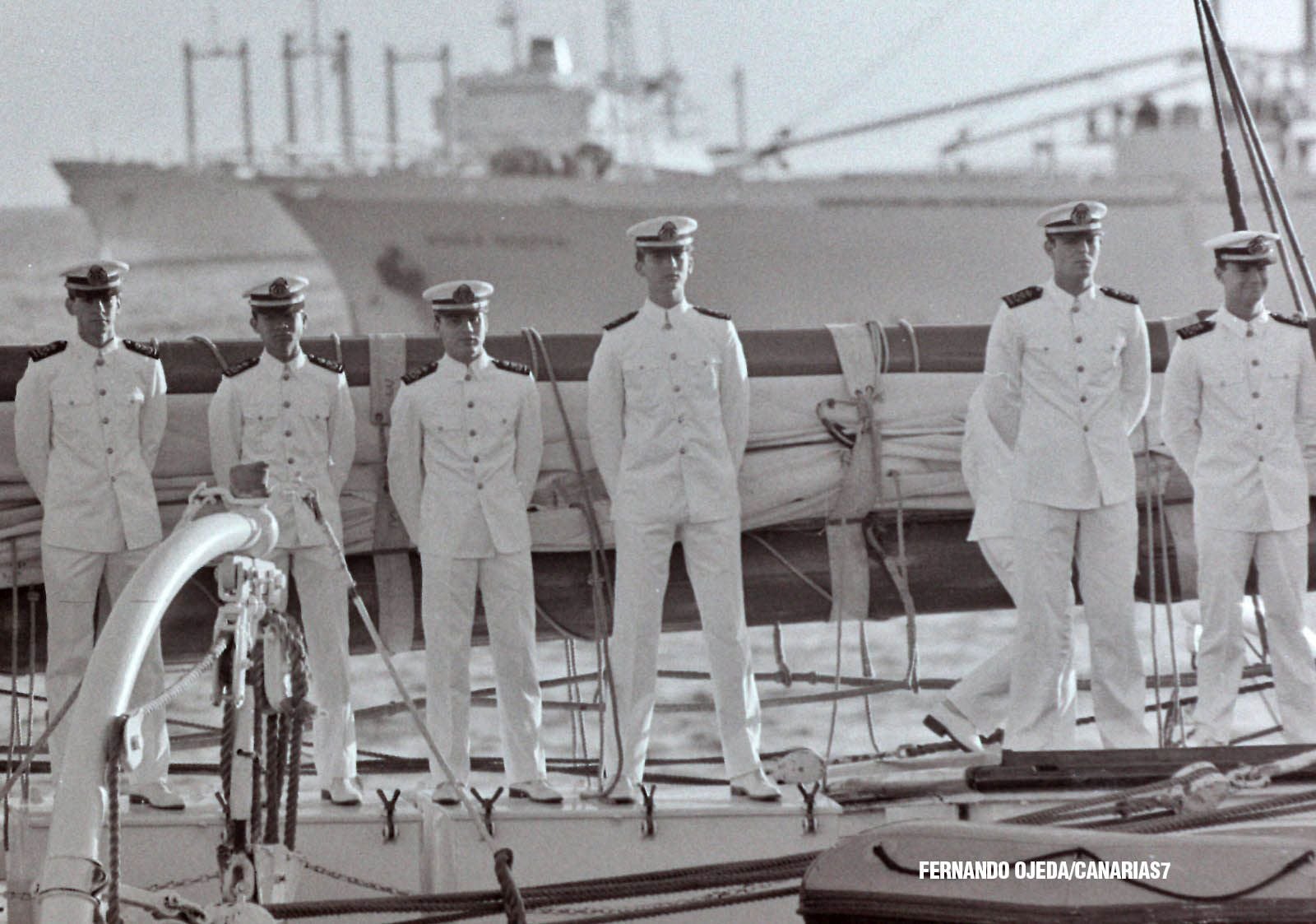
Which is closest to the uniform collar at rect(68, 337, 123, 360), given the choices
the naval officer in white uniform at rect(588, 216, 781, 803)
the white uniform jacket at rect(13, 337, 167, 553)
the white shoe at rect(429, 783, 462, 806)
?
the white uniform jacket at rect(13, 337, 167, 553)

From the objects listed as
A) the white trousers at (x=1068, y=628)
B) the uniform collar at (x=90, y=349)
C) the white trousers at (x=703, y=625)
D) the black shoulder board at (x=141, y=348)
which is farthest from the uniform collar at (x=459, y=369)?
the white trousers at (x=1068, y=628)

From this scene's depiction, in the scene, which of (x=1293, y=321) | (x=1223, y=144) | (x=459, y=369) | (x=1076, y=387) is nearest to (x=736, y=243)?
(x=1223, y=144)

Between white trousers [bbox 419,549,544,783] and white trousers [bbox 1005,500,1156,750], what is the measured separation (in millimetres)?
1592

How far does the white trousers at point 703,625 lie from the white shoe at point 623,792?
85mm

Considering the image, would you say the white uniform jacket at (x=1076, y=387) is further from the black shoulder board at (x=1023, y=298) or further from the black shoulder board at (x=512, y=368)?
the black shoulder board at (x=512, y=368)

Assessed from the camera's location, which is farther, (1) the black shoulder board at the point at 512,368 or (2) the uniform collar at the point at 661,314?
(1) the black shoulder board at the point at 512,368

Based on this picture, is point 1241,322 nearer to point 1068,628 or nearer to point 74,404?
point 1068,628

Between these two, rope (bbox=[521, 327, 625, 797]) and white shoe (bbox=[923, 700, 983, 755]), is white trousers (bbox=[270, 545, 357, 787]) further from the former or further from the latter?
white shoe (bbox=[923, 700, 983, 755])

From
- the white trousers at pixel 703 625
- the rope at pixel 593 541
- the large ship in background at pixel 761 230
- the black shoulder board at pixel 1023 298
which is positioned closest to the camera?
the white trousers at pixel 703 625

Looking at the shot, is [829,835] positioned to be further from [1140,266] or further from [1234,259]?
[1140,266]

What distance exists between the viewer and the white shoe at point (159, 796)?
6.36 meters

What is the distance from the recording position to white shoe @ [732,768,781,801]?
248 inches

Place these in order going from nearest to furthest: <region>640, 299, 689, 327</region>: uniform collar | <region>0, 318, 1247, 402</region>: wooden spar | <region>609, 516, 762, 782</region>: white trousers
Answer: <region>609, 516, 762, 782</region>: white trousers → <region>640, 299, 689, 327</region>: uniform collar → <region>0, 318, 1247, 402</region>: wooden spar

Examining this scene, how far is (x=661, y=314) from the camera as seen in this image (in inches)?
260
